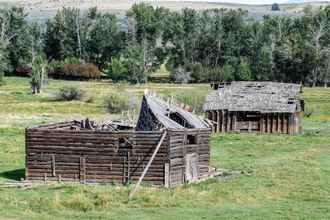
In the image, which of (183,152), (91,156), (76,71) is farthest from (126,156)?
(76,71)

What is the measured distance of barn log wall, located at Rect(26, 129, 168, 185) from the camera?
106ft

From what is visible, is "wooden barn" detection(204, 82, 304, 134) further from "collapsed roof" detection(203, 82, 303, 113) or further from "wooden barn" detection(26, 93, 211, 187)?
"wooden barn" detection(26, 93, 211, 187)

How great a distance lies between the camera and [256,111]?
5819 cm

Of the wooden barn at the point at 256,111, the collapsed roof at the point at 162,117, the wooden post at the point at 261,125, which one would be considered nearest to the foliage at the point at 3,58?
the wooden barn at the point at 256,111

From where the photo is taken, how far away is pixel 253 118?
59.2 metres

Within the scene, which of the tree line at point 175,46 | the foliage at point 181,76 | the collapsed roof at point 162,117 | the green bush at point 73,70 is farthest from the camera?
the green bush at point 73,70

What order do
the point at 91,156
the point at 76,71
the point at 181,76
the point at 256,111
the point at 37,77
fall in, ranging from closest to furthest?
the point at 91,156 → the point at 256,111 → the point at 37,77 → the point at 181,76 → the point at 76,71

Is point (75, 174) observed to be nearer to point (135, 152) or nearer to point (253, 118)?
point (135, 152)

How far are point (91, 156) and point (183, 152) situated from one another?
12.9 feet

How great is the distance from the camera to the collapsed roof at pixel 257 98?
5841 cm

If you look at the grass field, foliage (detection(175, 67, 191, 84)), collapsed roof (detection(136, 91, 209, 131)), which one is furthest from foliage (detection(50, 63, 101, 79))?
collapsed roof (detection(136, 91, 209, 131))

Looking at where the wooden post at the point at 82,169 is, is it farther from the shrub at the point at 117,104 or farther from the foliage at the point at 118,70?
the foliage at the point at 118,70

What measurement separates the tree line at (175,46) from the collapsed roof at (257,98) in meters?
50.0

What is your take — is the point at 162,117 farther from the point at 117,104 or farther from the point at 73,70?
the point at 73,70
